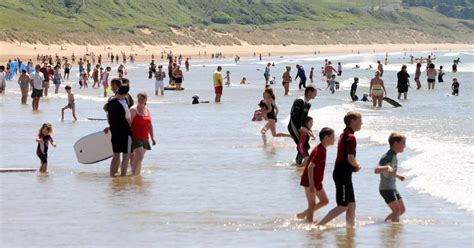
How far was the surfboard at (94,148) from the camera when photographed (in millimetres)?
16250

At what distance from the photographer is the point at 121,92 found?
14.7 meters

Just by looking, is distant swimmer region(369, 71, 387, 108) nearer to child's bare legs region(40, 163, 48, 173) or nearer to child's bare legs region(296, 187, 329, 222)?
child's bare legs region(40, 163, 48, 173)

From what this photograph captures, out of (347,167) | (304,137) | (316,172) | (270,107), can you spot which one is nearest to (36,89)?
(270,107)

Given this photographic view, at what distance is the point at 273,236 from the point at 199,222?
113 cm

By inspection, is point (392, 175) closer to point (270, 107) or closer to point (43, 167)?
point (43, 167)

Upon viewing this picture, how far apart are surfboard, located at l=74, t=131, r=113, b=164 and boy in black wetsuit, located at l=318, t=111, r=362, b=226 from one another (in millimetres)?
6141

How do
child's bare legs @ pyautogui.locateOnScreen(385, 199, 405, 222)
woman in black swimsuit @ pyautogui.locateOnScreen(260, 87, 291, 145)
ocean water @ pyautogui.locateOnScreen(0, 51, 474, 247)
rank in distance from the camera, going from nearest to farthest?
ocean water @ pyautogui.locateOnScreen(0, 51, 474, 247), child's bare legs @ pyautogui.locateOnScreen(385, 199, 405, 222), woman in black swimsuit @ pyautogui.locateOnScreen(260, 87, 291, 145)

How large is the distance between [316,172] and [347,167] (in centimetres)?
45

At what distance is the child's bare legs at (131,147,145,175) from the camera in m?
15.0

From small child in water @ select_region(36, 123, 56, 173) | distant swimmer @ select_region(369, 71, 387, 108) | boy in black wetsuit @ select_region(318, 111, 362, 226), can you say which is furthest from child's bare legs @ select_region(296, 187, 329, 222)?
distant swimmer @ select_region(369, 71, 387, 108)

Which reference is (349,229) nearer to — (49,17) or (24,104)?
(24,104)

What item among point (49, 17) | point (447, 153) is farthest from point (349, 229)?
point (49, 17)

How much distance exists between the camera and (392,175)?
10.8 m

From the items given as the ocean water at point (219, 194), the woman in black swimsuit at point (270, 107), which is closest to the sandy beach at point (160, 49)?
the ocean water at point (219, 194)
